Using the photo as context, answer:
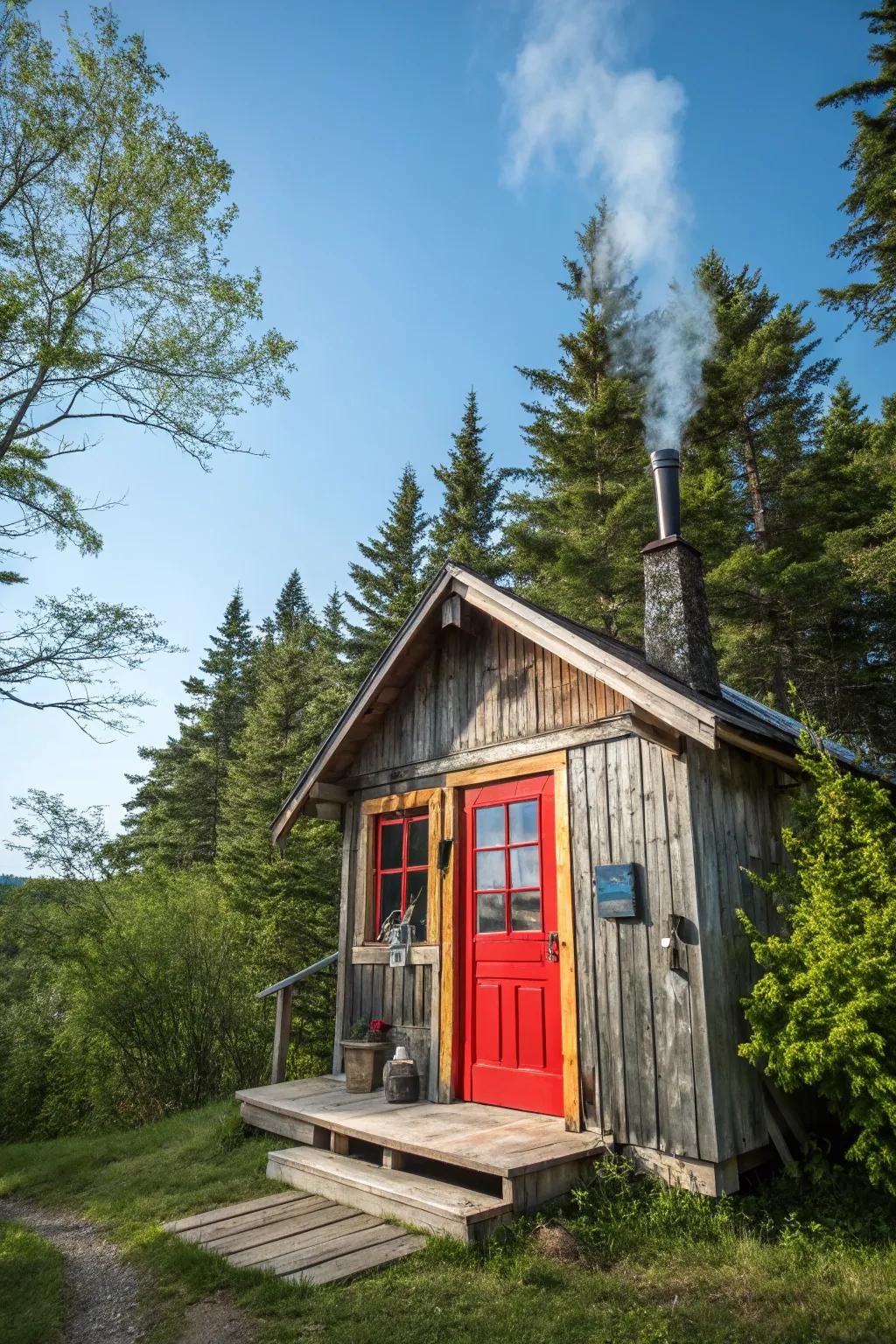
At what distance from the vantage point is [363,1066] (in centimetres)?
691

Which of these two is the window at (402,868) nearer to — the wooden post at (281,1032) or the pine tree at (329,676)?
the wooden post at (281,1032)

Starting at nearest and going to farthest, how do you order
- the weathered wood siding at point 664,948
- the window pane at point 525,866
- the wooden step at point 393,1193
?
the wooden step at point 393,1193 → the weathered wood siding at point 664,948 → the window pane at point 525,866

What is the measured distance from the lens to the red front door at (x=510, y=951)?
593cm

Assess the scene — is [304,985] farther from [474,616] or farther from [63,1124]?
[474,616]

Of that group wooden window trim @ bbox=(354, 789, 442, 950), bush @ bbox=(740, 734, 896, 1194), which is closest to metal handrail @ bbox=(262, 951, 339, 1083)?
wooden window trim @ bbox=(354, 789, 442, 950)

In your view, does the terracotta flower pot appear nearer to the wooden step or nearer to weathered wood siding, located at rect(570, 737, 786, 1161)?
the wooden step

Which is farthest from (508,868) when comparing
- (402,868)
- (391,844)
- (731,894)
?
(731,894)

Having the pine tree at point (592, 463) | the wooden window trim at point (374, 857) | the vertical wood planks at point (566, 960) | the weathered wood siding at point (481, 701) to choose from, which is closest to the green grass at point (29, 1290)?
the vertical wood planks at point (566, 960)

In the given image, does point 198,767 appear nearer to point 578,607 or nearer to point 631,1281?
point 578,607

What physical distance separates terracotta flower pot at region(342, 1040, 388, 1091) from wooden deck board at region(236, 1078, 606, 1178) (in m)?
0.11

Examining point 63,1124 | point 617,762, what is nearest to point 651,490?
point 617,762

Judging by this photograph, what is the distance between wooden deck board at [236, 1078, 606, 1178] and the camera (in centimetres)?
461

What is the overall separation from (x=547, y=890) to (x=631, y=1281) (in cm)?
267

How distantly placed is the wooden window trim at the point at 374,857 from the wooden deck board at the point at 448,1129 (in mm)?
1397
